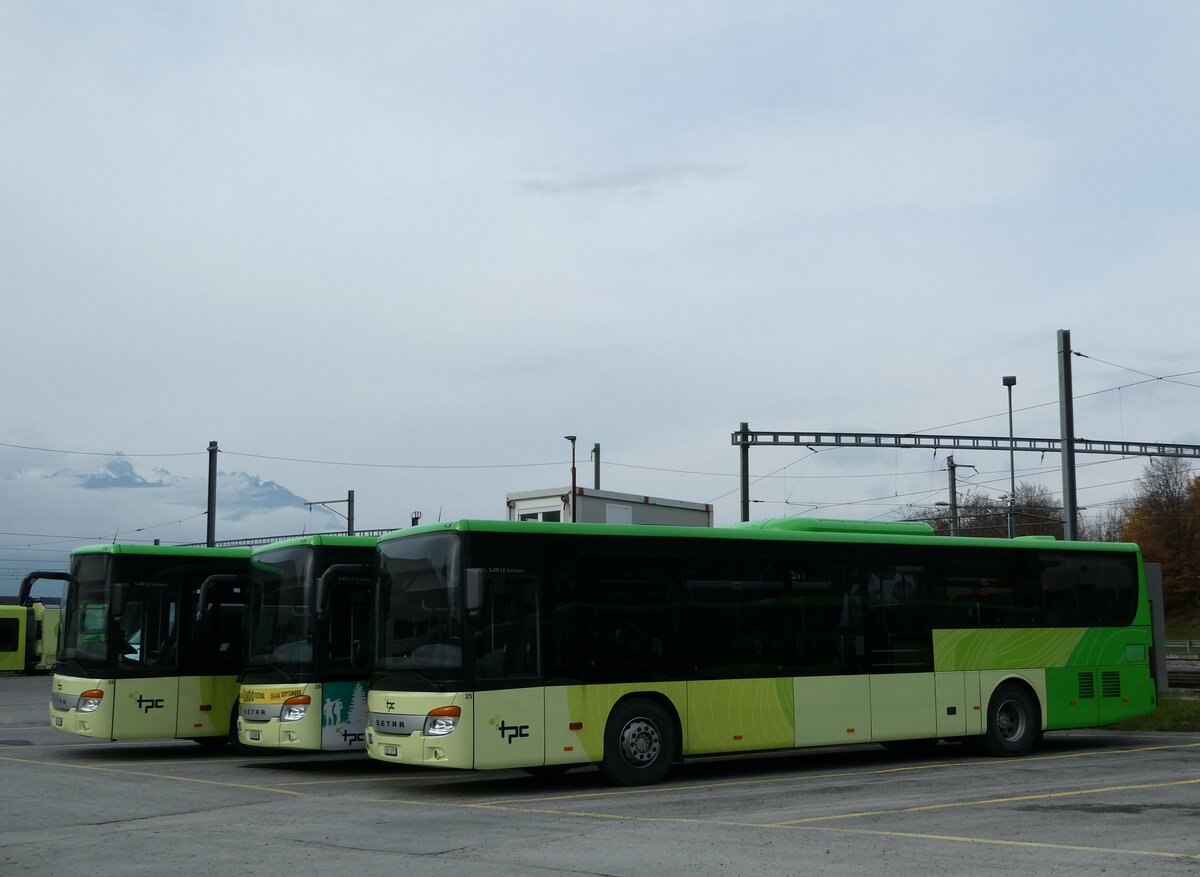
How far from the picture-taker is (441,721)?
14.0 metres

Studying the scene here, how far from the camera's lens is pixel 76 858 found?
33.4 feet

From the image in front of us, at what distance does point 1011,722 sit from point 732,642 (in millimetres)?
5297

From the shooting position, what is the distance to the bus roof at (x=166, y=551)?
1936 centimetres

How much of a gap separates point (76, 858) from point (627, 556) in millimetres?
6995

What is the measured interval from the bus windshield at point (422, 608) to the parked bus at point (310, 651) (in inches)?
62.9

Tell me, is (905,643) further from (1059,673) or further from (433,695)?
(433,695)

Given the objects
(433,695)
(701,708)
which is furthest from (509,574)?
(701,708)

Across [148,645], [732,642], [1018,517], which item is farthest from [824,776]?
[1018,517]

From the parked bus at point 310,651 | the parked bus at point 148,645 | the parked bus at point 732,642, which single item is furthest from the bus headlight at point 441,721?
the parked bus at point 148,645

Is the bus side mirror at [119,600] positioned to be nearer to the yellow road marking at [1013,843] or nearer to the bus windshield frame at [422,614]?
the bus windshield frame at [422,614]

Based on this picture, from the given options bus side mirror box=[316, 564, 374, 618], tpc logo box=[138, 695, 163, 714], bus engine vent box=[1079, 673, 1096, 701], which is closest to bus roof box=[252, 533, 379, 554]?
bus side mirror box=[316, 564, 374, 618]

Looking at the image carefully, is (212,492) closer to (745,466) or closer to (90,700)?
(745,466)

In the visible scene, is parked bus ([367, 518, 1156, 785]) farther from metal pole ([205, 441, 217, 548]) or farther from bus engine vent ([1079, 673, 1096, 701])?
metal pole ([205, 441, 217, 548])

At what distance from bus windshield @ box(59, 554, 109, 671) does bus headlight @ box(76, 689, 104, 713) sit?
0.34 m
